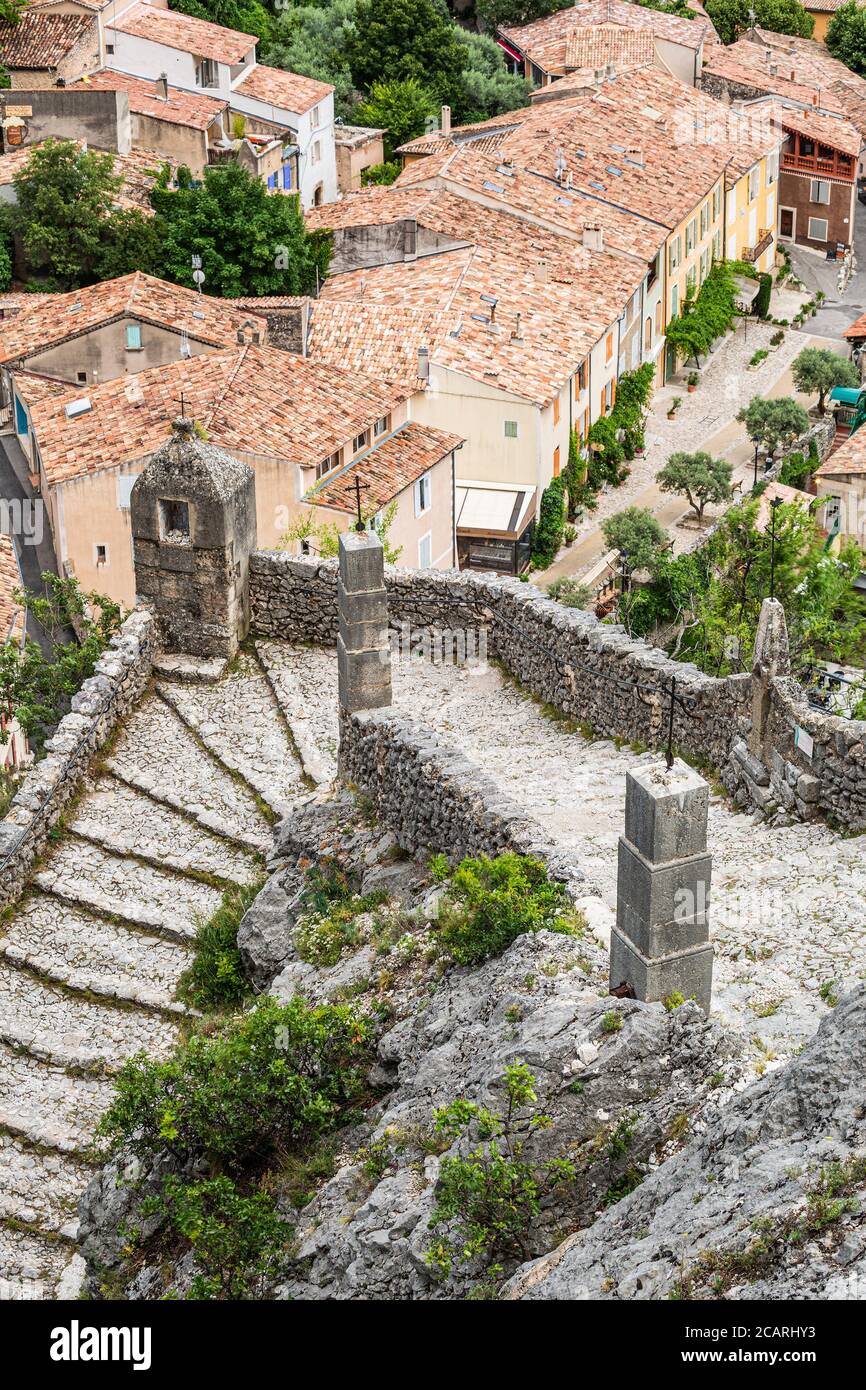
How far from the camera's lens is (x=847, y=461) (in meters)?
46.9

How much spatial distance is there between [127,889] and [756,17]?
8131 centimetres

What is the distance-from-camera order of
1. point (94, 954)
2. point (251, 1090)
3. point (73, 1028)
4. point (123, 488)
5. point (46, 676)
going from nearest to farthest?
point (251, 1090) → point (73, 1028) → point (94, 954) → point (46, 676) → point (123, 488)

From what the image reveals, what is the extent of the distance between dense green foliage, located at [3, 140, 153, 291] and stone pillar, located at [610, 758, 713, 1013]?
150 ft

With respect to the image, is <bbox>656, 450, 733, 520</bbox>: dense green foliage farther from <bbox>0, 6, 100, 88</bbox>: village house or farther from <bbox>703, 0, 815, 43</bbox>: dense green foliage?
<bbox>703, 0, 815, 43</bbox>: dense green foliage

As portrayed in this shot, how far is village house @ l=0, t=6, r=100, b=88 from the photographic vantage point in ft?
214

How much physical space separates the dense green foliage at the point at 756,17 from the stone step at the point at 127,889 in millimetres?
79357

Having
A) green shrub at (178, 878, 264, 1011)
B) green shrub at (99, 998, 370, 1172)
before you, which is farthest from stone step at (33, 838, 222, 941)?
green shrub at (99, 998, 370, 1172)

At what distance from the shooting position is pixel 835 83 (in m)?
Result: 84.1

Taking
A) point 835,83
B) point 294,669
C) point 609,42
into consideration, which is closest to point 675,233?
point 609,42

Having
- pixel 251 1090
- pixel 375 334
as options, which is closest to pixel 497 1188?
pixel 251 1090

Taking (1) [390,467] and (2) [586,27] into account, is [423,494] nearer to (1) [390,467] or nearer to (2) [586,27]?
(1) [390,467]
